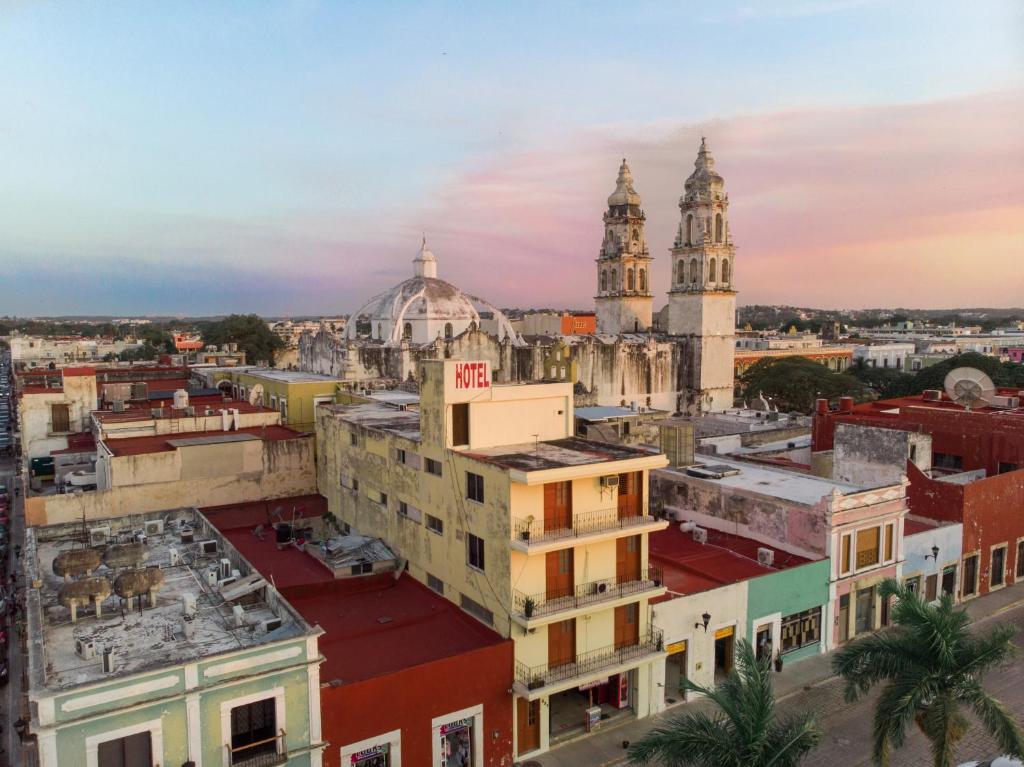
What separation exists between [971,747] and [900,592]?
6039mm

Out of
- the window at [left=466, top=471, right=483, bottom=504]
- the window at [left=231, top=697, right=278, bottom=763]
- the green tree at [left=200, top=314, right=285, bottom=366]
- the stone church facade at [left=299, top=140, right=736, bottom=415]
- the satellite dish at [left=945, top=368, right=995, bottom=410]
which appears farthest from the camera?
the green tree at [left=200, top=314, right=285, bottom=366]

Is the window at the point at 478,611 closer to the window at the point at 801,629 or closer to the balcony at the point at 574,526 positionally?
the balcony at the point at 574,526

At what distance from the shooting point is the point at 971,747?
17.3 meters

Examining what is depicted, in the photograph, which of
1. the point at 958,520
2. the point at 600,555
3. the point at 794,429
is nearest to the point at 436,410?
the point at 600,555

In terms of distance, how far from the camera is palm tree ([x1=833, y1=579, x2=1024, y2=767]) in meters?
12.9

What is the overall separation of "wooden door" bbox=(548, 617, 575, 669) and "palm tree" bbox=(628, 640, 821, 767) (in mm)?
5085

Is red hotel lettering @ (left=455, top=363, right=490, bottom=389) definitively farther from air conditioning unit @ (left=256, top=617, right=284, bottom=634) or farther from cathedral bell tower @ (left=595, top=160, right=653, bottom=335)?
cathedral bell tower @ (left=595, top=160, right=653, bottom=335)

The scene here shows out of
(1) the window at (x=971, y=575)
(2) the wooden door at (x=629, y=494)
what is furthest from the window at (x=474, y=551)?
(1) the window at (x=971, y=575)

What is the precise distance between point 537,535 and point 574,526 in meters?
1.06

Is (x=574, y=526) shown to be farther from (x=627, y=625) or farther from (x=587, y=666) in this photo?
(x=587, y=666)

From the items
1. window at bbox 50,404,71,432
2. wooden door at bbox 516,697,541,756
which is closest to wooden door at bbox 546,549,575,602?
wooden door at bbox 516,697,541,756

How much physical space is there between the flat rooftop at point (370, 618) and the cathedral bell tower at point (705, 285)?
1858 inches

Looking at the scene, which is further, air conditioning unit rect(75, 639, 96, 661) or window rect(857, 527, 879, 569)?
window rect(857, 527, 879, 569)

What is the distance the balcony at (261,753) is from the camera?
518 inches
